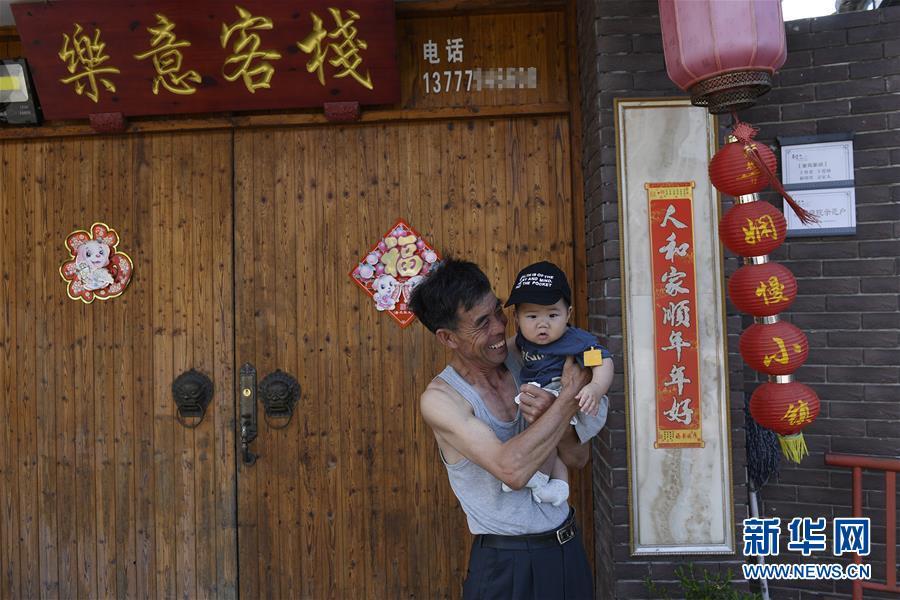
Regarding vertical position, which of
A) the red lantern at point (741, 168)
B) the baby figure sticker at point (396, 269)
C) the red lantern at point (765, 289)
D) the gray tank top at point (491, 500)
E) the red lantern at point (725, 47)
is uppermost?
the red lantern at point (725, 47)

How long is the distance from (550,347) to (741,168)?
1.14 metres

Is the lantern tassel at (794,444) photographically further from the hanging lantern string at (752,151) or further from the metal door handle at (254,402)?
the metal door handle at (254,402)

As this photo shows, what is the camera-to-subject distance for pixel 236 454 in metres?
3.60

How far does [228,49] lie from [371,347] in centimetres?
181

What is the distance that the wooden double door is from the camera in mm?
3541

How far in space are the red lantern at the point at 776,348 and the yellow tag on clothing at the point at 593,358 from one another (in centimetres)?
87

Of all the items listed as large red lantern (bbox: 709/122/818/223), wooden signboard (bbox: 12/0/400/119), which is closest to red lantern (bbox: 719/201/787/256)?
large red lantern (bbox: 709/122/818/223)

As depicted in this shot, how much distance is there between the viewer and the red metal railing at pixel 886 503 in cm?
289

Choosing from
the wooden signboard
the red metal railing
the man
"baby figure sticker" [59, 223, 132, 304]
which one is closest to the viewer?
the man

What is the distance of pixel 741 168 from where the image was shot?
8.18 ft

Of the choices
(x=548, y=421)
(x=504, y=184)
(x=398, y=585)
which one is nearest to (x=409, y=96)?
(x=504, y=184)

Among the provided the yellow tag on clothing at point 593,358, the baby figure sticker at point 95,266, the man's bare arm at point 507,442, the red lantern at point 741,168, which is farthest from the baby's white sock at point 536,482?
the baby figure sticker at point 95,266

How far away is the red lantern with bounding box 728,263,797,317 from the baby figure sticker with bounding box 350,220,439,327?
1.65 metres

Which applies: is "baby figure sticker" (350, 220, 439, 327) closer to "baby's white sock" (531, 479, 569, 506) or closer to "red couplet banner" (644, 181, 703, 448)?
"red couplet banner" (644, 181, 703, 448)
